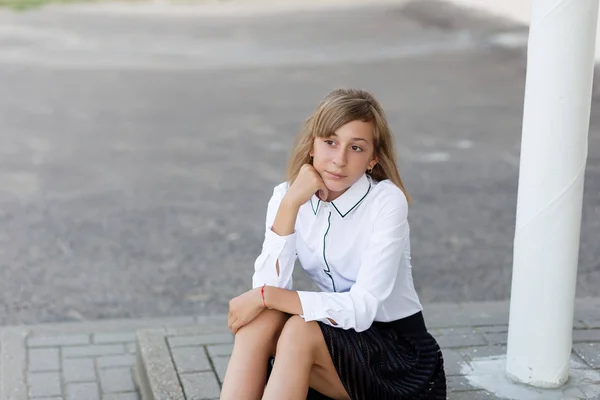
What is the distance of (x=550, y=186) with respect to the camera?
339 centimetres

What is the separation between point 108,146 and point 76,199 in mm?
1691

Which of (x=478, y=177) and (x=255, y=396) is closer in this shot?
(x=255, y=396)

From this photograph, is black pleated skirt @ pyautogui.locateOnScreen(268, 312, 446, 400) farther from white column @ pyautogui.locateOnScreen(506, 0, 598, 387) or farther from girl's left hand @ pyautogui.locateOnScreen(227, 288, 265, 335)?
white column @ pyautogui.locateOnScreen(506, 0, 598, 387)

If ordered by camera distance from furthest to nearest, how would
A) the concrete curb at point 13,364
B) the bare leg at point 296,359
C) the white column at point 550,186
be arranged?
the concrete curb at point 13,364 → the white column at point 550,186 → the bare leg at point 296,359

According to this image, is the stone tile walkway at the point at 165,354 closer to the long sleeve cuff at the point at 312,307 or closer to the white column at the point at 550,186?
the white column at the point at 550,186

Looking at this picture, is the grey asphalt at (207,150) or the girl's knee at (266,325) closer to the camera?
the girl's knee at (266,325)

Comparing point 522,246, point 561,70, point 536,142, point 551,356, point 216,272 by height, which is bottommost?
point 216,272

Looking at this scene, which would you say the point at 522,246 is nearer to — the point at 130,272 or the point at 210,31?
the point at 130,272

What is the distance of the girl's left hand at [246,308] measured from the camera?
3029 millimetres

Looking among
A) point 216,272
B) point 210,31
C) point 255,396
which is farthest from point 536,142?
point 210,31

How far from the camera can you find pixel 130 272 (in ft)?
17.9

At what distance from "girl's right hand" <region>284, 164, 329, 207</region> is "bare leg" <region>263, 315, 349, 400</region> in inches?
14.9

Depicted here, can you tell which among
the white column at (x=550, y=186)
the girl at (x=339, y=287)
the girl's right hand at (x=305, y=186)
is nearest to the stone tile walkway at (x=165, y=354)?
the white column at (x=550, y=186)

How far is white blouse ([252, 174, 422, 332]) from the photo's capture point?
9.83 feet
